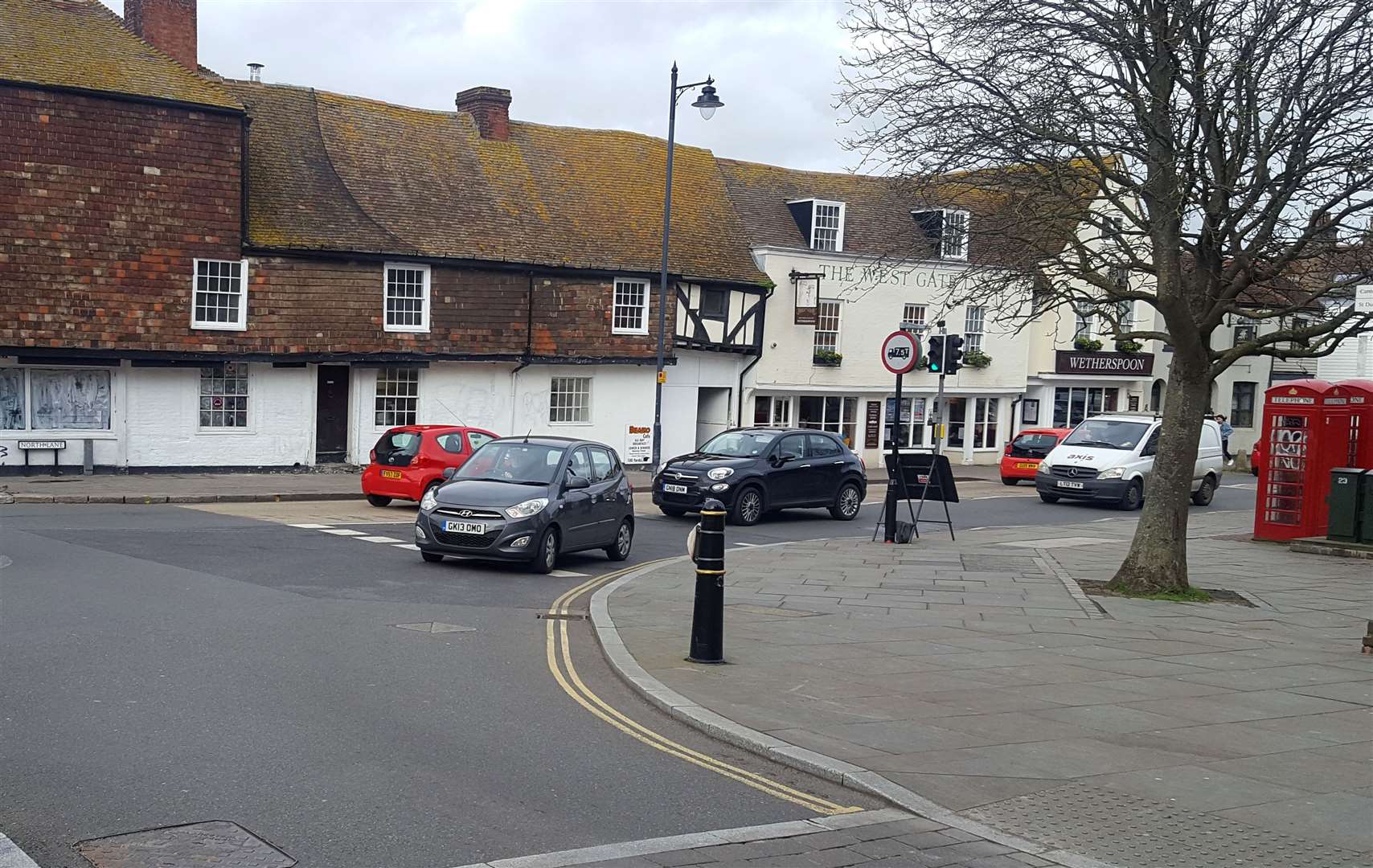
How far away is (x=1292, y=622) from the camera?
13.3 m

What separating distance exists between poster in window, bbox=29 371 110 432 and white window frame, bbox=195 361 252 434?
1.82 metres

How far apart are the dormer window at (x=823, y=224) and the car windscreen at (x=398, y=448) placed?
19091 mm

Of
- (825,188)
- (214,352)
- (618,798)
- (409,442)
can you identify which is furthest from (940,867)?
(825,188)

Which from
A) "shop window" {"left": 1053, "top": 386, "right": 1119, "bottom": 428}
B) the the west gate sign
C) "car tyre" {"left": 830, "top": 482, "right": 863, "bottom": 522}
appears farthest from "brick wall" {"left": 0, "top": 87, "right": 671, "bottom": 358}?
"shop window" {"left": 1053, "top": 386, "right": 1119, "bottom": 428}

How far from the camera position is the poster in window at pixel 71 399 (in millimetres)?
26188

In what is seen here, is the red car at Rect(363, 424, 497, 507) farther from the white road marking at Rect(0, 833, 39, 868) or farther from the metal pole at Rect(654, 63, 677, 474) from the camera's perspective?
the white road marking at Rect(0, 833, 39, 868)

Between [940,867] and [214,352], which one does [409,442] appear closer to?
[214,352]

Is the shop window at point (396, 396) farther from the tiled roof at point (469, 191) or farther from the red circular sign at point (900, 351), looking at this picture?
the red circular sign at point (900, 351)

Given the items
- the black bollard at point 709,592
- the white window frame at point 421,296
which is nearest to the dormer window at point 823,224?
the white window frame at point 421,296

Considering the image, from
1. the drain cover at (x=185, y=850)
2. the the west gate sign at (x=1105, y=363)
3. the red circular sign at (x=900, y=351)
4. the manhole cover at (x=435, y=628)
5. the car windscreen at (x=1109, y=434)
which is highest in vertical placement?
the the west gate sign at (x=1105, y=363)

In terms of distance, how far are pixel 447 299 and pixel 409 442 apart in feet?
29.3

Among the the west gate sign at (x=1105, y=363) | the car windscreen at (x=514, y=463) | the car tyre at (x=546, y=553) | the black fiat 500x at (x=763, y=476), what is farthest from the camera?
the the west gate sign at (x=1105, y=363)

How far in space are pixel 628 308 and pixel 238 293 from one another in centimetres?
1052

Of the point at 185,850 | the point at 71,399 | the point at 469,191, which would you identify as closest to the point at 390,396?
the point at 469,191
